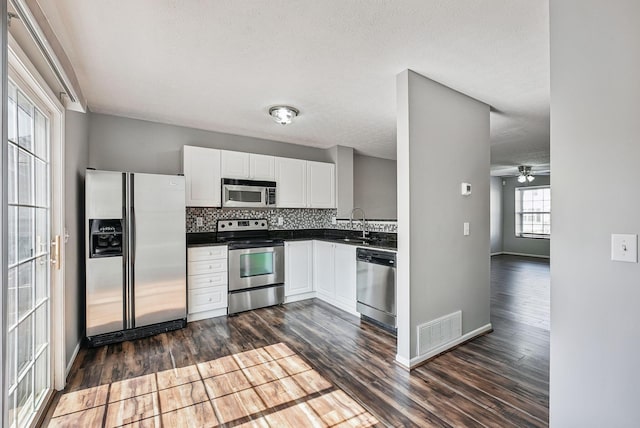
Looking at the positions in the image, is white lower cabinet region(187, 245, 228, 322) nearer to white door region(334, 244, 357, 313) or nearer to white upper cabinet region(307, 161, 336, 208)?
white door region(334, 244, 357, 313)

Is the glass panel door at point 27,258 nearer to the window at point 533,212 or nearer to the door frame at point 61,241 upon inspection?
the door frame at point 61,241

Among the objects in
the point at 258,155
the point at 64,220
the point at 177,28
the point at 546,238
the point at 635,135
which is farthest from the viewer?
the point at 546,238

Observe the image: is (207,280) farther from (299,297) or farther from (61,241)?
(61,241)

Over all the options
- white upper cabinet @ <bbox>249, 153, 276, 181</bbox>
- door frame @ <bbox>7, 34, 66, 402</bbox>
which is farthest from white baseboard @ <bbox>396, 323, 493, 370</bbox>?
white upper cabinet @ <bbox>249, 153, 276, 181</bbox>

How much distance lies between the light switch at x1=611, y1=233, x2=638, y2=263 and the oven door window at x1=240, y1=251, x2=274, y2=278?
137 inches

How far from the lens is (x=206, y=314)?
12.1 feet

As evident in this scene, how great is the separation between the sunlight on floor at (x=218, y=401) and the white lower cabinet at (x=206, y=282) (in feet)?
3.84

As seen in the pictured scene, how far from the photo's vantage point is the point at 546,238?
27.0 feet

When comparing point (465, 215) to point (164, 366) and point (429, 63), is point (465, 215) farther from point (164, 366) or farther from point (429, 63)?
point (164, 366)

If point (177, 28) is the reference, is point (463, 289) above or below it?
below

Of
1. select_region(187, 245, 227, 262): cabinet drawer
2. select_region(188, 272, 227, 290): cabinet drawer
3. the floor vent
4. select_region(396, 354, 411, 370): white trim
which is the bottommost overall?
select_region(396, 354, 411, 370): white trim

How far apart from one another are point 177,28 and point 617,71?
7.75ft

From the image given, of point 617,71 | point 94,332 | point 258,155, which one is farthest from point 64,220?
point 617,71

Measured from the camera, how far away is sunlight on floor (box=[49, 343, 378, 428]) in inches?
72.6
